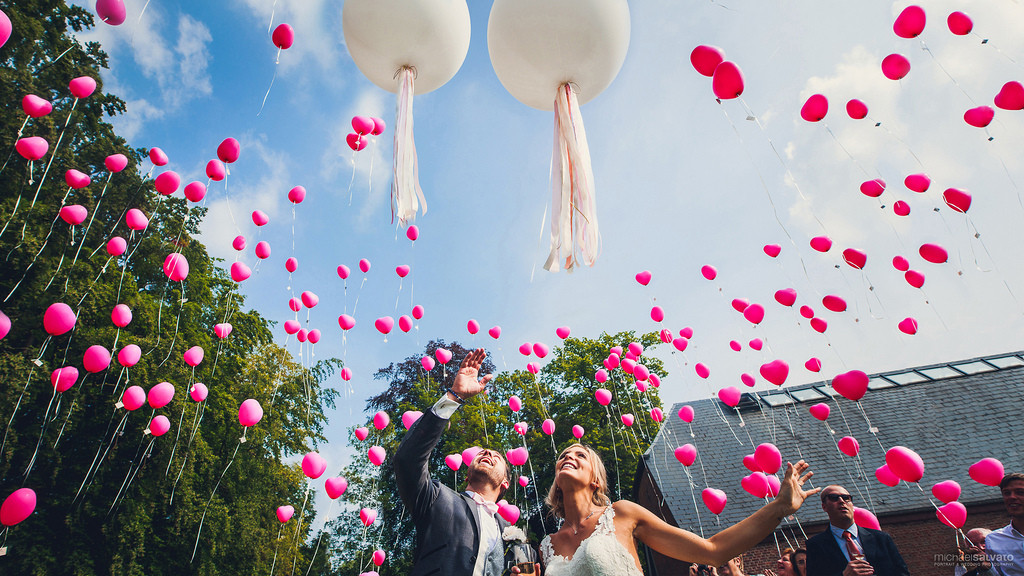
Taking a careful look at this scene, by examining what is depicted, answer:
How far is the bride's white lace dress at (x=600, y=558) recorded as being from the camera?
1.70 meters

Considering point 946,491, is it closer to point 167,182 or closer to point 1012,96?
point 1012,96

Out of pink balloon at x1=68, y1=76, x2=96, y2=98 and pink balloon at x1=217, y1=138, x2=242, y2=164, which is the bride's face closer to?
pink balloon at x1=217, y1=138, x2=242, y2=164

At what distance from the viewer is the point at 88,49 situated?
10.1 m

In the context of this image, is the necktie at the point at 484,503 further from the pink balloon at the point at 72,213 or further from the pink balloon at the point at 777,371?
the pink balloon at the point at 72,213

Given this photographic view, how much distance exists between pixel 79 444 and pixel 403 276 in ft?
26.9

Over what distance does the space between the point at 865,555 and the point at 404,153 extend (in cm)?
394

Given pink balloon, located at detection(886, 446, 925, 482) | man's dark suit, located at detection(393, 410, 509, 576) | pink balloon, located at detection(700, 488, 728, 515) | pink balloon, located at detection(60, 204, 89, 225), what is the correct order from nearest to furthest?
man's dark suit, located at detection(393, 410, 509, 576) → pink balloon, located at detection(886, 446, 925, 482) → pink balloon, located at detection(700, 488, 728, 515) → pink balloon, located at detection(60, 204, 89, 225)

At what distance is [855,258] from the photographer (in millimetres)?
4789

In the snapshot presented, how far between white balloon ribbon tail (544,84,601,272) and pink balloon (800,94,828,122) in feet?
5.90

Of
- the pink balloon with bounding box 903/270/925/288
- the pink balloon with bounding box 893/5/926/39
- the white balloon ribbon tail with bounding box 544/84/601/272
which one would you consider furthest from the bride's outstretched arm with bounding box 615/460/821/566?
the pink balloon with bounding box 903/270/925/288

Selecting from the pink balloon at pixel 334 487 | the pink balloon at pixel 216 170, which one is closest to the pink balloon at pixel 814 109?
the pink balloon at pixel 216 170

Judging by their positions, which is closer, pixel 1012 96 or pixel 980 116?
pixel 1012 96

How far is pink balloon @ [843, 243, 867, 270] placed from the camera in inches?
187

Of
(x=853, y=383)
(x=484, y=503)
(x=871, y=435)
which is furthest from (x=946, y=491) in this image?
(x=871, y=435)
